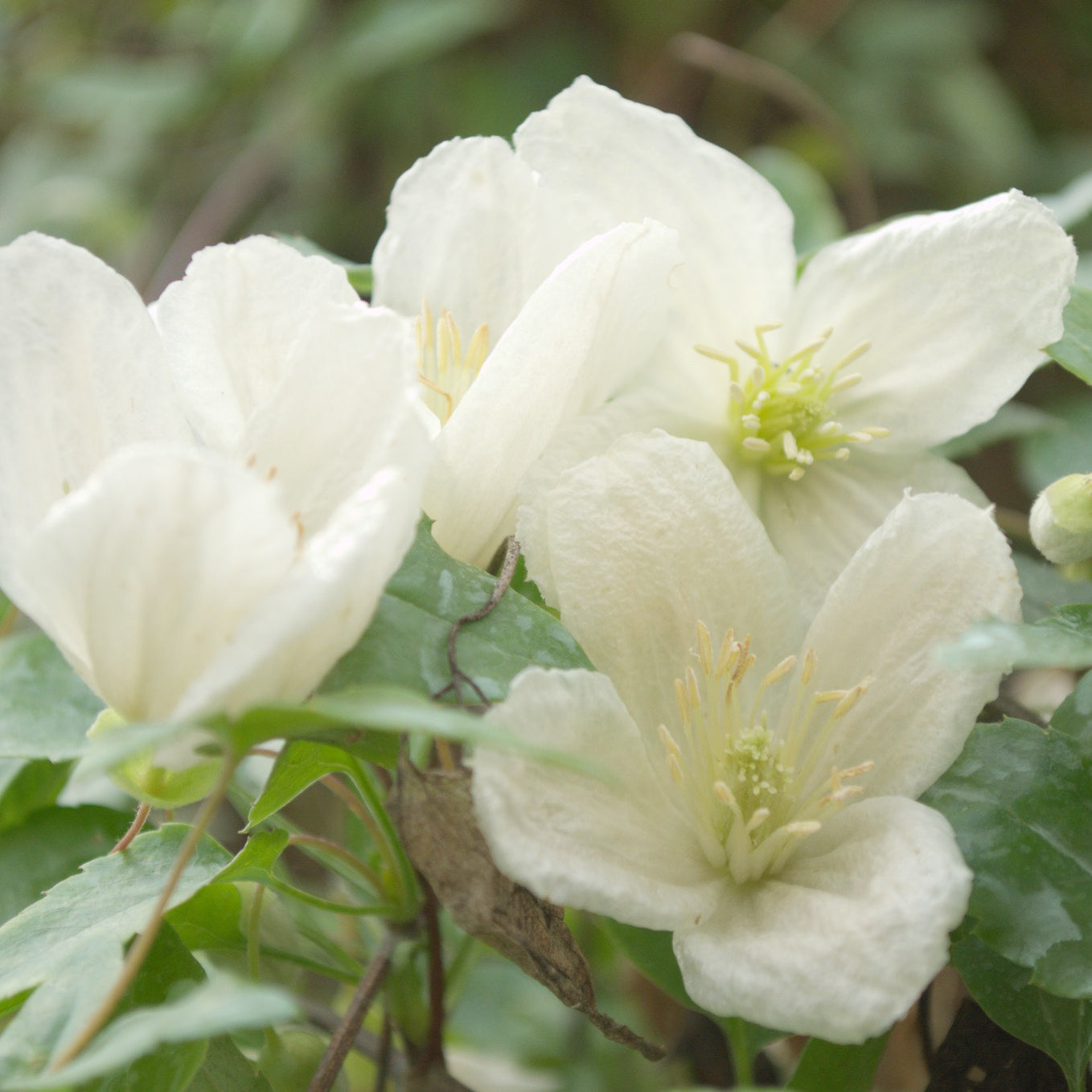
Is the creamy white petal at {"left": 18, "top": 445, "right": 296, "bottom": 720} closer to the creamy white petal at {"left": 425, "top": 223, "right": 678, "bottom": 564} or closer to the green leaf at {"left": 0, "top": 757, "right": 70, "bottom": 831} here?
the creamy white petal at {"left": 425, "top": 223, "right": 678, "bottom": 564}

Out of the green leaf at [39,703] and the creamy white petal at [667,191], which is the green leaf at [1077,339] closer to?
the creamy white petal at [667,191]

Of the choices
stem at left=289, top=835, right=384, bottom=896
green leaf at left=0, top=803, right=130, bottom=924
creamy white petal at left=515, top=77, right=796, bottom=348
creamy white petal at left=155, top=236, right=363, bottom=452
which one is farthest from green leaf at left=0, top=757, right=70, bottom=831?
creamy white petal at left=515, top=77, right=796, bottom=348

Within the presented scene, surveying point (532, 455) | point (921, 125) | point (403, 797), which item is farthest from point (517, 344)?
point (921, 125)

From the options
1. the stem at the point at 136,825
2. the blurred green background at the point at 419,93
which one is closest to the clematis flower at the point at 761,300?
the stem at the point at 136,825

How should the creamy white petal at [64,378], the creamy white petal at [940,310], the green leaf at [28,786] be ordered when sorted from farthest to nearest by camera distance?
the green leaf at [28,786]
the creamy white petal at [940,310]
the creamy white petal at [64,378]

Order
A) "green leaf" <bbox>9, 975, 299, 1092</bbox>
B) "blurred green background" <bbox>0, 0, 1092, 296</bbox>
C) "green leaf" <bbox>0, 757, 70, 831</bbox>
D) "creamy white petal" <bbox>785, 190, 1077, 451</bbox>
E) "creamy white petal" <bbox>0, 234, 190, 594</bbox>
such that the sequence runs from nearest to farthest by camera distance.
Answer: "green leaf" <bbox>9, 975, 299, 1092</bbox> < "creamy white petal" <bbox>0, 234, 190, 594</bbox> < "creamy white petal" <bbox>785, 190, 1077, 451</bbox> < "green leaf" <bbox>0, 757, 70, 831</bbox> < "blurred green background" <bbox>0, 0, 1092, 296</bbox>

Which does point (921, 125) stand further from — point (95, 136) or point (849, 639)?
point (849, 639)

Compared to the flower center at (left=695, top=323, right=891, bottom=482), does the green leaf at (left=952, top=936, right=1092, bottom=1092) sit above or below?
below
